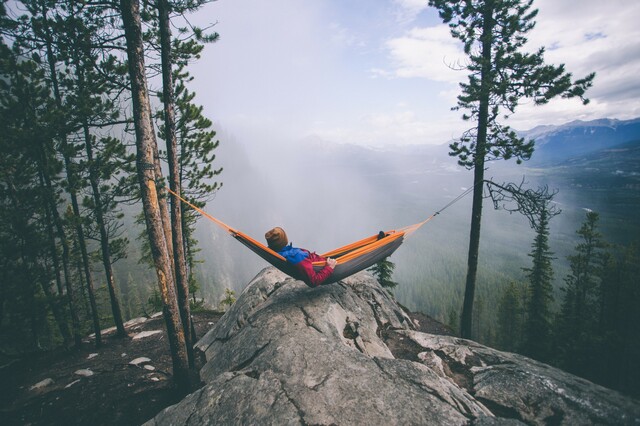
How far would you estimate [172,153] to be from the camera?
19.7 feet

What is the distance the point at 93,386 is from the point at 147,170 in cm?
528

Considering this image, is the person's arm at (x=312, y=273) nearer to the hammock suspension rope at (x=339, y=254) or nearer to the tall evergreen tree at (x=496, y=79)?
the hammock suspension rope at (x=339, y=254)

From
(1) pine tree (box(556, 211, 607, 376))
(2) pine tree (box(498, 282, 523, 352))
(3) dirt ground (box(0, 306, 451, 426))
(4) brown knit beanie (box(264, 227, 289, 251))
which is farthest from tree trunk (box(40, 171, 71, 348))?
(2) pine tree (box(498, 282, 523, 352))

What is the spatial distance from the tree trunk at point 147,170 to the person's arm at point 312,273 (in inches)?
94.7

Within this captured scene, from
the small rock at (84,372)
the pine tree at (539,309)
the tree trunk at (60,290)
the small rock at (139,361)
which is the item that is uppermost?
the tree trunk at (60,290)

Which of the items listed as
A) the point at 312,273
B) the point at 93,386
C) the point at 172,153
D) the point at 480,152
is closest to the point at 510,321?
the point at 480,152

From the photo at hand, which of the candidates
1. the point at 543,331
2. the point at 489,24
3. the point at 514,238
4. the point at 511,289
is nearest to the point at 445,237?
the point at 514,238

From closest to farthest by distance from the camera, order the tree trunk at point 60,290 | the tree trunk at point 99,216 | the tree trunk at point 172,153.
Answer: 1. the tree trunk at point 172,153
2. the tree trunk at point 99,216
3. the tree trunk at point 60,290

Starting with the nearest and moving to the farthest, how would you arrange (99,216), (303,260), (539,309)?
1. (303,260)
2. (99,216)
3. (539,309)

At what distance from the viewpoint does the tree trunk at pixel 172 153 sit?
5.55 meters

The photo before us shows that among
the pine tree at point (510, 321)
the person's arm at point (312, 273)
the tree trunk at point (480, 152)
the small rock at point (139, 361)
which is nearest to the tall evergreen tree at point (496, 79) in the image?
the tree trunk at point (480, 152)

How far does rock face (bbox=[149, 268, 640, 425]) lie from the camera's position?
2941 millimetres

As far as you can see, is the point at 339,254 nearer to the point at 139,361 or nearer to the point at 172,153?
the point at 172,153

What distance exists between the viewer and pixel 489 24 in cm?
708
